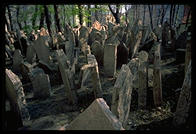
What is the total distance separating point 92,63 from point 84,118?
150 centimetres

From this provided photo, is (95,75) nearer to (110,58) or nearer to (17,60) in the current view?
(110,58)

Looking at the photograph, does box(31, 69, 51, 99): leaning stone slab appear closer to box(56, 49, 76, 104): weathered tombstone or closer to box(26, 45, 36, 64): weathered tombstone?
box(56, 49, 76, 104): weathered tombstone

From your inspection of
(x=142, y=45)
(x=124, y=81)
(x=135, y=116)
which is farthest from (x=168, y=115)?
(x=142, y=45)

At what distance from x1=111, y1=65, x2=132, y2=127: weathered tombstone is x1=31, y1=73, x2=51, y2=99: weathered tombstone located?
5.33 ft

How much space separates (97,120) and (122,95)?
0.81m

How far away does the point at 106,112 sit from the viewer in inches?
42.2

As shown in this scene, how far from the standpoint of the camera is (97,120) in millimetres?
1069

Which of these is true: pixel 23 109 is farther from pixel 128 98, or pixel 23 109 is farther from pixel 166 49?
pixel 166 49

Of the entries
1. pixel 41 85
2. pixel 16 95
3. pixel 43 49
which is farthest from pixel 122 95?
pixel 43 49

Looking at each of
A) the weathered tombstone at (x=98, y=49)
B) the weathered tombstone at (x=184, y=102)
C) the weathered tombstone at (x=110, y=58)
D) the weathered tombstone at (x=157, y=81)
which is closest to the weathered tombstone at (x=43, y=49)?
Answer: the weathered tombstone at (x=98, y=49)

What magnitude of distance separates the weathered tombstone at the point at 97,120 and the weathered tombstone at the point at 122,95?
27.8 inches

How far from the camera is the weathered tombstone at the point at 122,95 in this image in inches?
70.4

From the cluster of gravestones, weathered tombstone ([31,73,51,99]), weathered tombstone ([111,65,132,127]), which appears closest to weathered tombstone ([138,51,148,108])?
the cluster of gravestones

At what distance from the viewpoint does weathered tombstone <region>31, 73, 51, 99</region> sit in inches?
117
